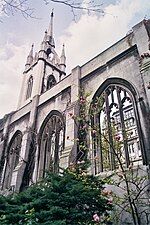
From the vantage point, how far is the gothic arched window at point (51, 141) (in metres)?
10.6

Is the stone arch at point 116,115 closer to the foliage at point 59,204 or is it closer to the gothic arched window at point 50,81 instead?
the foliage at point 59,204

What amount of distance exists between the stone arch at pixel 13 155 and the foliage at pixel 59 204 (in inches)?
296

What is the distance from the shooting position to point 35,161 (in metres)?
11.0

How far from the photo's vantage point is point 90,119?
927 centimetres

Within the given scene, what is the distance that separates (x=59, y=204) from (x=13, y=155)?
9366mm

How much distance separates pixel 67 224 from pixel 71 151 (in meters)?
4.24

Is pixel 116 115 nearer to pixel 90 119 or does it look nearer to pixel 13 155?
pixel 90 119

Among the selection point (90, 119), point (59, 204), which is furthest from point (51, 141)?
point (59, 204)

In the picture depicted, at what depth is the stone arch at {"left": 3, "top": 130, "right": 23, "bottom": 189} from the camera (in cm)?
1303

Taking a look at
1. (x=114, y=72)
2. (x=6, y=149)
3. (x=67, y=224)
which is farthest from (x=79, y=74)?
(x=67, y=224)

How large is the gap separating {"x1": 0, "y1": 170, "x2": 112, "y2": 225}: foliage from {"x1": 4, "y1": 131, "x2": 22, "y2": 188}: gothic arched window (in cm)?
752

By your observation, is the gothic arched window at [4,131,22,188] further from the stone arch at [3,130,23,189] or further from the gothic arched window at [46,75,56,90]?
the gothic arched window at [46,75,56,90]

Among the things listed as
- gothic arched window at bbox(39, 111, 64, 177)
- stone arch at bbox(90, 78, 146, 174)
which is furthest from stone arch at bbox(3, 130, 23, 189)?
stone arch at bbox(90, 78, 146, 174)

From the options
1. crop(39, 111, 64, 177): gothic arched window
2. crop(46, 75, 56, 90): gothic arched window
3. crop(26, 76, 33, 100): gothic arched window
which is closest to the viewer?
crop(39, 111, 64, 177): gothic arched window
